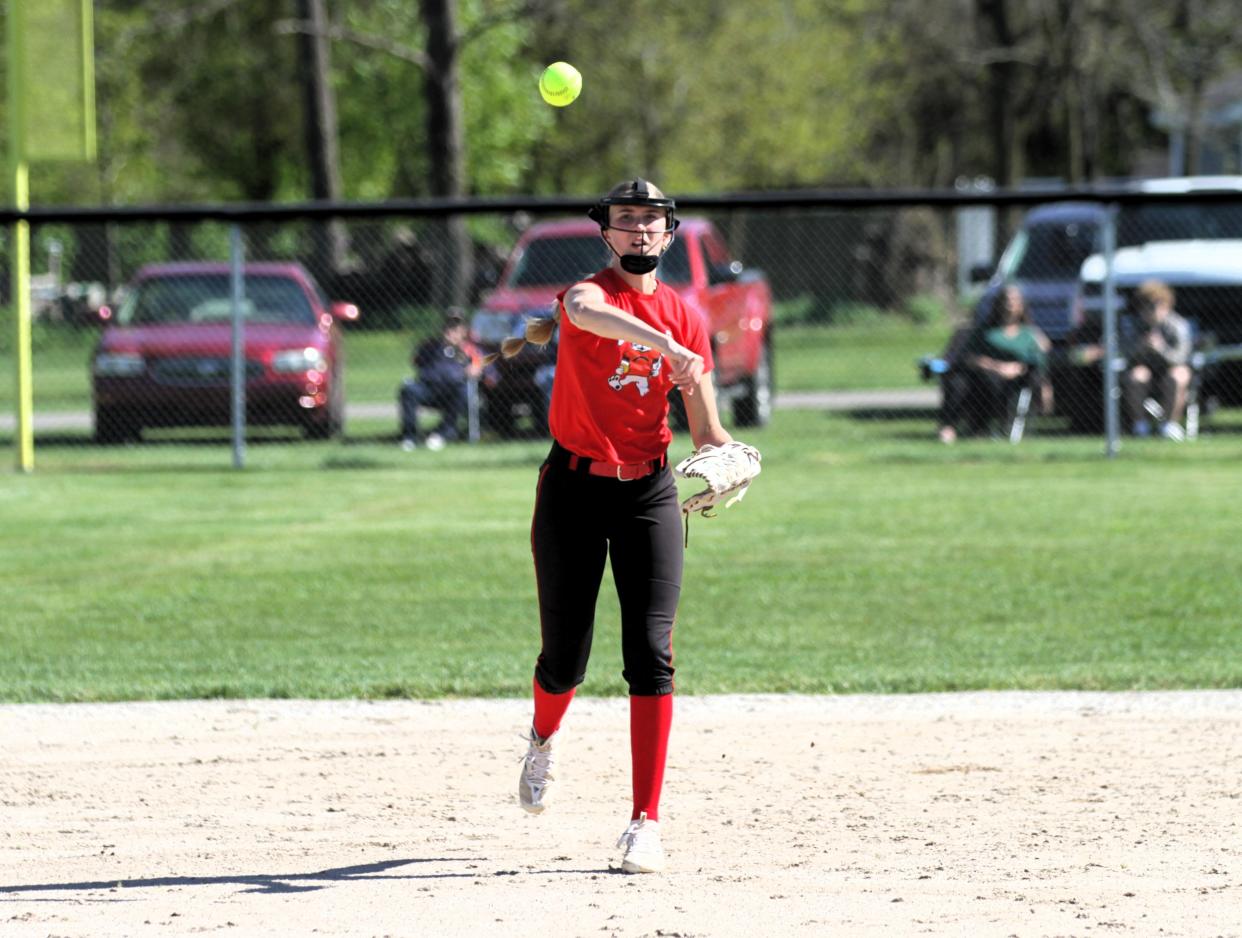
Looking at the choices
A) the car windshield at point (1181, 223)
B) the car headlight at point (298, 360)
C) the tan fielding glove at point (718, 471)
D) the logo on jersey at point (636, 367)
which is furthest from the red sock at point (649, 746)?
the car windshield at point (1181, 223)

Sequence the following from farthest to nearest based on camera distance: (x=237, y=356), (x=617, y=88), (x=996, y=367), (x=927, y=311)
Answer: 1. (x=617, y=88)
2. (x=927, y=311)
3. (x=996, y=367)
4. (x=237, y=356)

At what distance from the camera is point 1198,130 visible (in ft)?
121

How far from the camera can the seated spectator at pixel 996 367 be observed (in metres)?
16.8

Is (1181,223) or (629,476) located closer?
(629,476)

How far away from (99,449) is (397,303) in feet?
11.3

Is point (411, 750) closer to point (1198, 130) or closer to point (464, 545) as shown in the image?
point (464, 545)

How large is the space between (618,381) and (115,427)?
41.9 feet

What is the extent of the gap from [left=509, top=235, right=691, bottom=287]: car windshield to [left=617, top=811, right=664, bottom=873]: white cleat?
11957 millimetres

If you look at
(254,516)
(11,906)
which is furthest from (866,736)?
(254,516)

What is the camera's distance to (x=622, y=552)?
5.36 metres

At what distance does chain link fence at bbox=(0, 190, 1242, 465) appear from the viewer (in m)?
16.2

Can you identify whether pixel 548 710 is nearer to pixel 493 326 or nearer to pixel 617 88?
pixel 493 326

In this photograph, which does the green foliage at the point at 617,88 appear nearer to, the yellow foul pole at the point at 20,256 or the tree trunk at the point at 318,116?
the tree trunk at the point at 318,116

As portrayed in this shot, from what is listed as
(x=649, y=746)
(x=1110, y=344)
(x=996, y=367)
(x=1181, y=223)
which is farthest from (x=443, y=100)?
(x=649, y=746)
